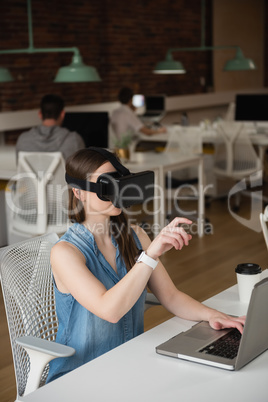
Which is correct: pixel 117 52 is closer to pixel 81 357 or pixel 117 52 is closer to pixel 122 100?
pixel 122 100

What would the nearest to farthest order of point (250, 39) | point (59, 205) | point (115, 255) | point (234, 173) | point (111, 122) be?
point (115, 255), point (59, 205), point (234, 173), point (111, 122), point (250, 39)

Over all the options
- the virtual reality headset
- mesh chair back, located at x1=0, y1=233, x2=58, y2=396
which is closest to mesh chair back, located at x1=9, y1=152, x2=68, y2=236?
mesh chair back, located at x1=0, y1=233, x2=58, y2=396

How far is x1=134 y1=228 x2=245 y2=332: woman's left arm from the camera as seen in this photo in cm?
182

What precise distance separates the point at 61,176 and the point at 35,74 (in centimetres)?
316

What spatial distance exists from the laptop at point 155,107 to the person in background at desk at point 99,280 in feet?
19.9

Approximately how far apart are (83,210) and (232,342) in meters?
0.60

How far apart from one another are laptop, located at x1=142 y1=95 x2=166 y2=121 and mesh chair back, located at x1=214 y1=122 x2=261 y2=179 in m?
1.45

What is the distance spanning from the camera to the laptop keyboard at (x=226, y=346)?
Result: 160 centimetres

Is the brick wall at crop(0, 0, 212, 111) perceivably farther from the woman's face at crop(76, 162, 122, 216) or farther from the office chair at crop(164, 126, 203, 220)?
the woman's face at crop(76, 162, 122, 216)

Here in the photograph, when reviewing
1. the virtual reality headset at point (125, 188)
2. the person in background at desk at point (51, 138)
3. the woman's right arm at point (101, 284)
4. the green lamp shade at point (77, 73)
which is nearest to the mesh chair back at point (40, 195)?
the person in background at desk at point (51, 138)

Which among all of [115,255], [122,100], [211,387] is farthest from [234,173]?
[211,387]

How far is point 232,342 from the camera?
1.69 meters

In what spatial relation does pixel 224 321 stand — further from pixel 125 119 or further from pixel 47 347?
pixel 125 119

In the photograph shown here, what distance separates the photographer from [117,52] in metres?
8.30
